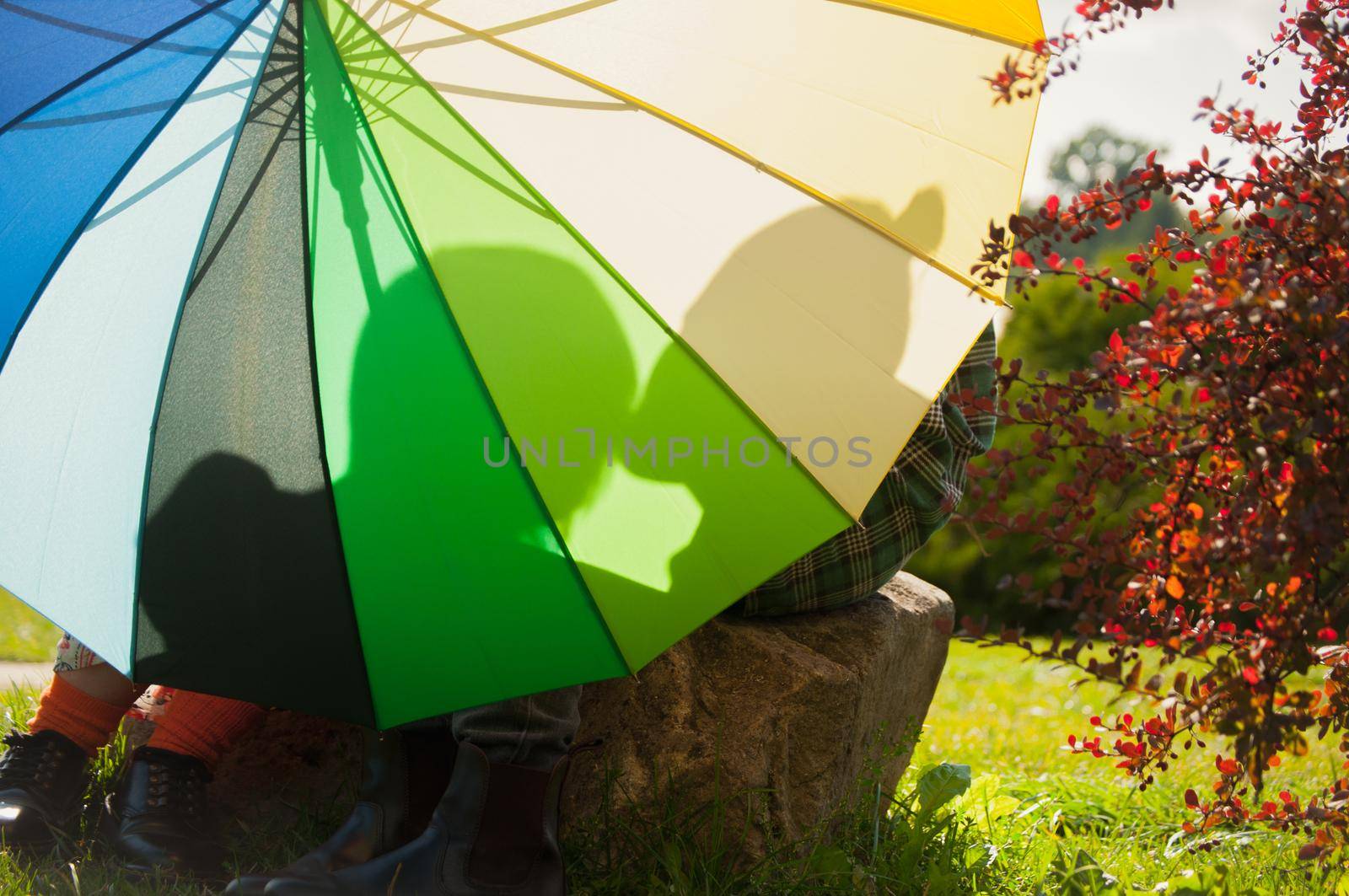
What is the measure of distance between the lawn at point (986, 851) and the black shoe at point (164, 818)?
2.2 inches

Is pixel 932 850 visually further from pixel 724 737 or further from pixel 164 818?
pixel 164 818

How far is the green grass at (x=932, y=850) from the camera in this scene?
2188 millimetres

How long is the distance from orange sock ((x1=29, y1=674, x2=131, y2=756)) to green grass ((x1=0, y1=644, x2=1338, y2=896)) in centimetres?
17

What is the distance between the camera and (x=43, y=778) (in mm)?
2432

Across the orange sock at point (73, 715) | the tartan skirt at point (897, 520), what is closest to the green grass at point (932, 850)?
the orange sock at point (73, 715)

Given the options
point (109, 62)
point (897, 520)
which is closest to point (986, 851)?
point (897, 520)

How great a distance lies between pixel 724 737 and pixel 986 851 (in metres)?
0.69

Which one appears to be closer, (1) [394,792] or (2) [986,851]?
(1) [394,792]

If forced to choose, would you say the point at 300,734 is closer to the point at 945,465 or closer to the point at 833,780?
the point at 833,780

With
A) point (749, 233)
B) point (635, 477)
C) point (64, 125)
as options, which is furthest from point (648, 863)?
point (64, 125)

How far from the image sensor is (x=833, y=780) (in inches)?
95.2

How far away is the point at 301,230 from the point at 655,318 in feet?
1.89

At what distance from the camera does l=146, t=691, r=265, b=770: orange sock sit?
2463 mm

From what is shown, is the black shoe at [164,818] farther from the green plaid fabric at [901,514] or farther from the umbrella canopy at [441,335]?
the green plaid fabric at [901,514]
